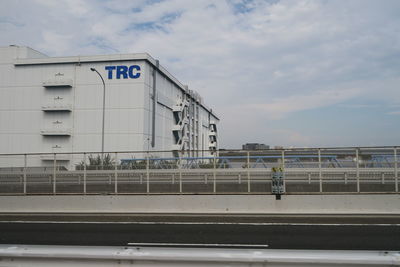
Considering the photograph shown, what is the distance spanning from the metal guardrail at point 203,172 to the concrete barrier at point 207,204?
330mm

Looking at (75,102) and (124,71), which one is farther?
(75,102)

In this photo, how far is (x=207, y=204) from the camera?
42.4ft

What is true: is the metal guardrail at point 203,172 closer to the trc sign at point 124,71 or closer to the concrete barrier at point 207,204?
the concrete barrier at point 207,204

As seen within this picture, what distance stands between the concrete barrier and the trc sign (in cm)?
2869

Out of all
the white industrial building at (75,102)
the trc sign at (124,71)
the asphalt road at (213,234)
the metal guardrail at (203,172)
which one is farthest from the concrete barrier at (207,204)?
the trc sign at (124,71)

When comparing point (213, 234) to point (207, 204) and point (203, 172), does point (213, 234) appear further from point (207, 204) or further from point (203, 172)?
point (203, 172)

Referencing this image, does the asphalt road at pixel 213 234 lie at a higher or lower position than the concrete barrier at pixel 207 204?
lower

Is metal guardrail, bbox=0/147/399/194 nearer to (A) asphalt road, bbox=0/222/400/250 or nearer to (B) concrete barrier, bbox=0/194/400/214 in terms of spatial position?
(B) concrete barrier, bbox=0/194/400/214

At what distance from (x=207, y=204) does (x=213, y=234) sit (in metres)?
3.64

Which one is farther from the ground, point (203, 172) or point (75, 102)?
point (75, 102)

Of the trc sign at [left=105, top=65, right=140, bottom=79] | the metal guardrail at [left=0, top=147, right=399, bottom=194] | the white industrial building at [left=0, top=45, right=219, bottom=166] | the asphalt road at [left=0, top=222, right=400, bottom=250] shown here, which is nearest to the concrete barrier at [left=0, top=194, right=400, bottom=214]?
the metal guardrail at [left=0, top=147, right=399, bottom=194]

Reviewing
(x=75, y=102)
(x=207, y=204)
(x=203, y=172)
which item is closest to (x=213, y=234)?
(x=207, y=204)

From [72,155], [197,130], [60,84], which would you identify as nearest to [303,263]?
[72,155]

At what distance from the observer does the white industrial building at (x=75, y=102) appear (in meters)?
40.7
